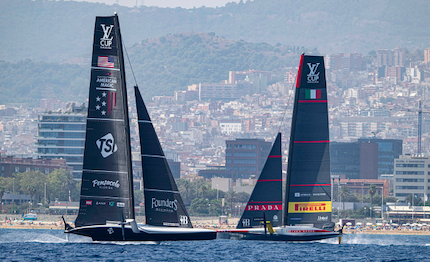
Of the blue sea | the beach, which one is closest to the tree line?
the beach

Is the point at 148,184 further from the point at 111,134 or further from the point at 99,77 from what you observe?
the point at 99,77

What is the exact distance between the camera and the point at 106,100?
4075 cm

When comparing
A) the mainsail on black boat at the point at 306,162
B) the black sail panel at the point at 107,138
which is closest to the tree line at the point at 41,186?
the mainsail on black boat at the point at 306,162

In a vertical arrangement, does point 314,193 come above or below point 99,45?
below

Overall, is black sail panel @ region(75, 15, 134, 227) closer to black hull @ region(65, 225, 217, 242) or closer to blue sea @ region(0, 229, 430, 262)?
black hull @ region(65, 225, 217, 242)

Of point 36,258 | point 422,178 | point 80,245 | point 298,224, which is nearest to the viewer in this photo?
point 36,258

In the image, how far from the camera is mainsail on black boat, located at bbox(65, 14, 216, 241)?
40.8m

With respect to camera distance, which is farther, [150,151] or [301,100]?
[301,100]

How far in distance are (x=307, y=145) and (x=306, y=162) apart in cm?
94

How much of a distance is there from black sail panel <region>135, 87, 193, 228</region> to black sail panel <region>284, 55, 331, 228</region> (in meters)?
8.30

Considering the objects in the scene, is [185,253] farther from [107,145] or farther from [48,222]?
[48,222]

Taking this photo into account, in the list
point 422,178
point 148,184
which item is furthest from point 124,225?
point 422,178

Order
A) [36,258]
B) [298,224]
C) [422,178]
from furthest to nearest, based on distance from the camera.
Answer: [422,178]
[298,224]
[36,258]

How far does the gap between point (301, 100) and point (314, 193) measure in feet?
17.3
